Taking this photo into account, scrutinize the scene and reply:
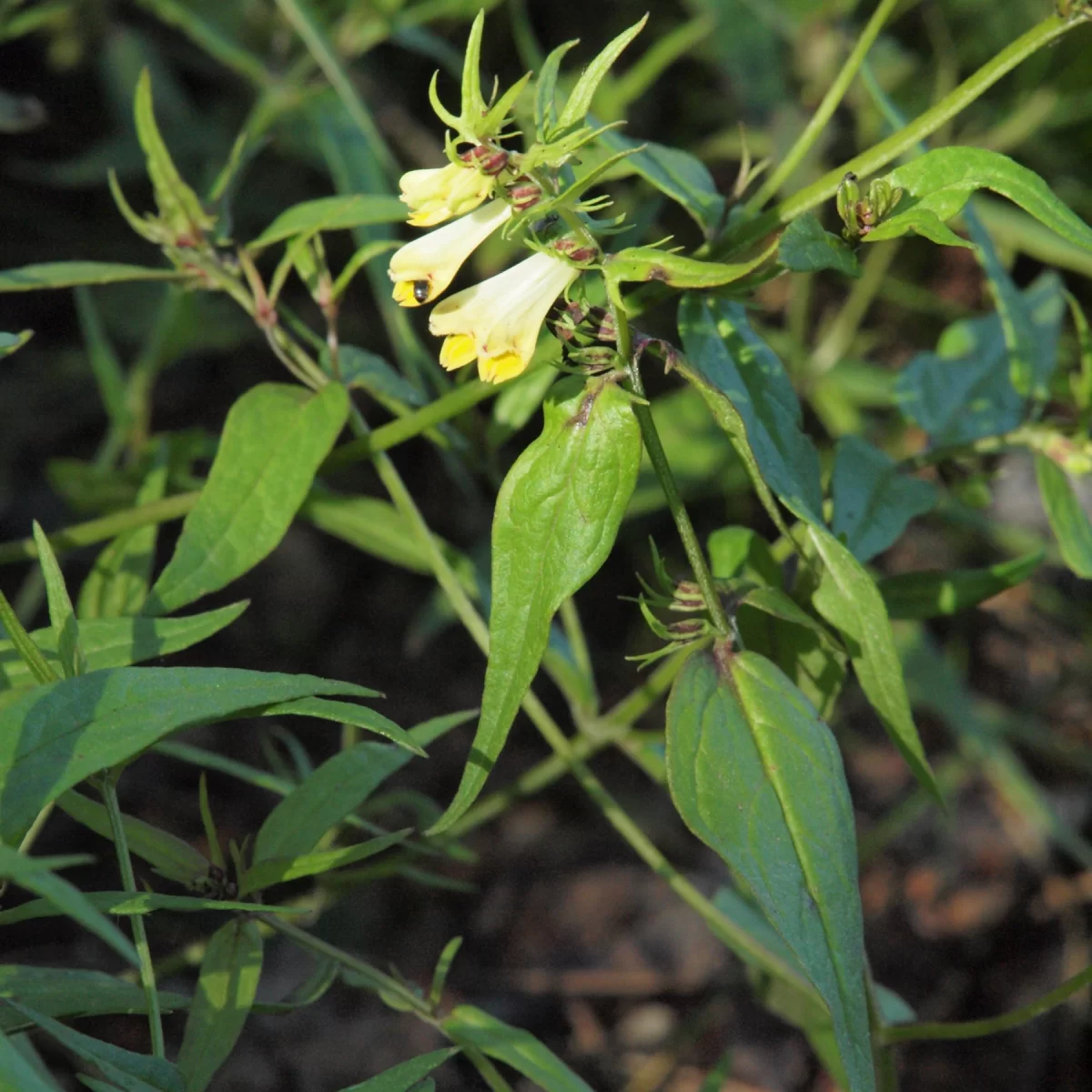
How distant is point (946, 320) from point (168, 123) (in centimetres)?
127

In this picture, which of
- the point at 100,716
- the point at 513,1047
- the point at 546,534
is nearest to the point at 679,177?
the point at 546,534

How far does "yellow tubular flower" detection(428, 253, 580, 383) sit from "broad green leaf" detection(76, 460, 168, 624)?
0.44 metres

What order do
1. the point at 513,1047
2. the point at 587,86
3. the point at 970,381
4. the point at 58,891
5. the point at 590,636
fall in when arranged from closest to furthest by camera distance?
the point at 58,891 → the point at 587,86 → the point at 513,1047 → the point at 970,381 → the point at 590,636

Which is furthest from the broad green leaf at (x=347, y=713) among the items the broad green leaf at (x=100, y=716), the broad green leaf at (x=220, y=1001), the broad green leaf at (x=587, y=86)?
the broad green leaf at (x=587, y=86)

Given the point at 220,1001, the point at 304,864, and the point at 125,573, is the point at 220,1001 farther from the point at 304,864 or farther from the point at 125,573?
the point at 125,573

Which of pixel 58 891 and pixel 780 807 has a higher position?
pixel 58 891

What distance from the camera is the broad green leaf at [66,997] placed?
65cm

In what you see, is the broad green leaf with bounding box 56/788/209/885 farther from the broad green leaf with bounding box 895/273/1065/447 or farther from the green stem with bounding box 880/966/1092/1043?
the broad green leaf with bounding box 895/273/1065/447

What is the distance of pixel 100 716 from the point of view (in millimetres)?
563

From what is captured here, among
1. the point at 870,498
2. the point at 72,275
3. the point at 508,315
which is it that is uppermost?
the point at 72,275

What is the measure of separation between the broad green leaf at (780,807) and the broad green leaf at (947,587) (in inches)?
10.1

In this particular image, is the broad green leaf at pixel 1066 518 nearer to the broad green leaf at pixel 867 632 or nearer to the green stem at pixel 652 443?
the broad green leaf at pixel 867 632

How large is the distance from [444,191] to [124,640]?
0.37 m

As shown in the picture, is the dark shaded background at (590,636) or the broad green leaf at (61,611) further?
the dark shaded background at (590,636)
